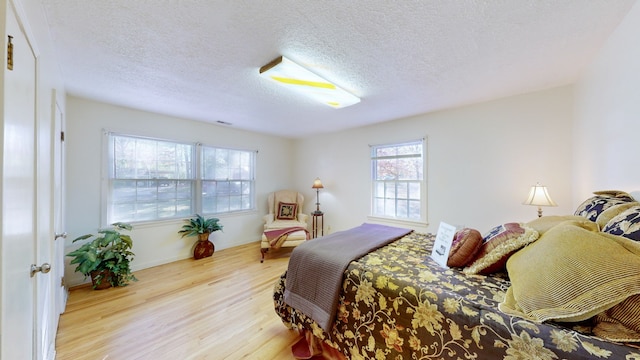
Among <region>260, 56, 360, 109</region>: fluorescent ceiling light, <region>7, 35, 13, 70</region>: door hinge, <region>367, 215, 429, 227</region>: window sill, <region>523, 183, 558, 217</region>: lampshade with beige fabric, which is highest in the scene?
<region>260, 56, 360, 109</region>: fluorescent ceiling light

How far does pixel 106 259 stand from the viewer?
2.49 m

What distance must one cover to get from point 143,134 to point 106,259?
5.69 feet

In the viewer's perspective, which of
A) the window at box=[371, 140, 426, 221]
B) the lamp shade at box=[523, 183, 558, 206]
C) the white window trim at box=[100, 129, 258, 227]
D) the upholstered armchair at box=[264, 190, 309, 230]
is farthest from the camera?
the upholstered armchair at box=[264, 190, 309, 230]

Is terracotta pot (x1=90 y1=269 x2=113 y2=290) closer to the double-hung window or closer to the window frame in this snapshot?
the double-hung window

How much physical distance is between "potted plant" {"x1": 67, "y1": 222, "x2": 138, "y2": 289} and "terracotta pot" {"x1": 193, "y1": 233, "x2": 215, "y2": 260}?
87 centimetres

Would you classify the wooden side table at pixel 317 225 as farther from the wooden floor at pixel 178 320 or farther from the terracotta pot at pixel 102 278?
the terracotta pot at pixel 102 278

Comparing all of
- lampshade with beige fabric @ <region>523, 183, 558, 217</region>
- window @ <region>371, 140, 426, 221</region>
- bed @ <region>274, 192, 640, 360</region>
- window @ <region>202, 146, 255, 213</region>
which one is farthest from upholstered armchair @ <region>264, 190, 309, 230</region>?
lampshade with beige fabric @ <region>523, 183, 558, 217</region>

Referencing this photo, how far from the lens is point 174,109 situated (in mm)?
3057

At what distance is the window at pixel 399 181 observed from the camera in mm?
3393

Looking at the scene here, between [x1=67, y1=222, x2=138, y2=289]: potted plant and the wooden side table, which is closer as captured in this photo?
[x1=67, y1=222, x2=138, y2=289]: potted plant

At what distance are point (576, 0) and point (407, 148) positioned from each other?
2.37 metres

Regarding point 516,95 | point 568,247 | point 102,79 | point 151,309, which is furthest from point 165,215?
point 516,95

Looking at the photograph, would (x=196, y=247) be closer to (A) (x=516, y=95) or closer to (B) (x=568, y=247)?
(B) (x=568, y=247)

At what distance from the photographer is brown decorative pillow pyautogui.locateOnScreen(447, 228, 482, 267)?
1388mm
